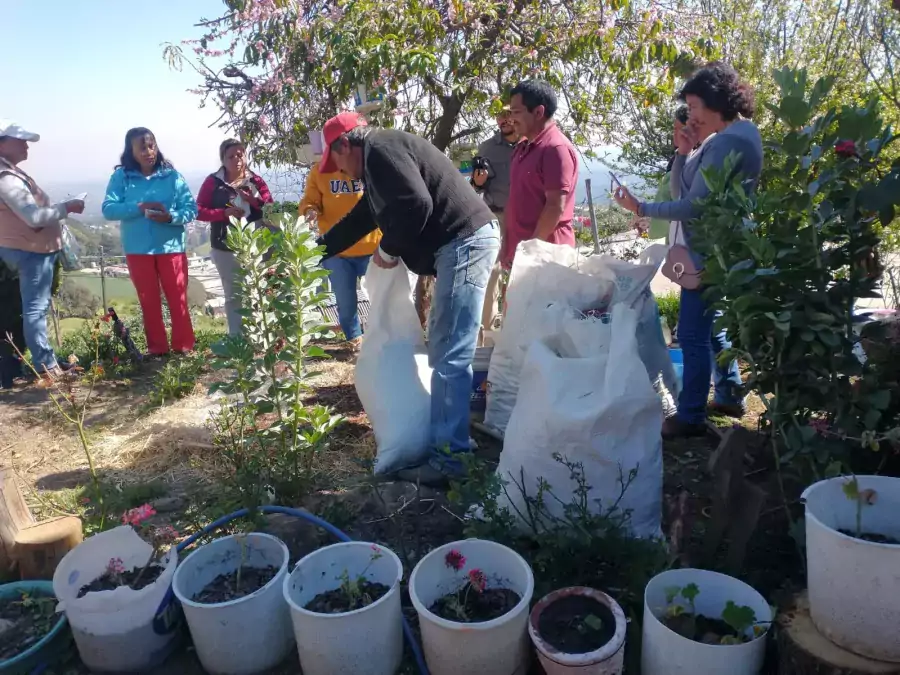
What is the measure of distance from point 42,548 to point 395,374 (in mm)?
1375

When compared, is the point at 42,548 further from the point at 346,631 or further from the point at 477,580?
the point at 477,580

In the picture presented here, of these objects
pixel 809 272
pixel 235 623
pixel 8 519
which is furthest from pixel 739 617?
pixel 8 519

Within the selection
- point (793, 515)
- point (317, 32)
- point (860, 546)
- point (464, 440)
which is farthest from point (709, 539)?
point (317, 32)

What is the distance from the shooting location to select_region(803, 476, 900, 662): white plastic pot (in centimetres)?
121

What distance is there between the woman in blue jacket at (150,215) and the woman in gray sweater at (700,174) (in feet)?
10.1

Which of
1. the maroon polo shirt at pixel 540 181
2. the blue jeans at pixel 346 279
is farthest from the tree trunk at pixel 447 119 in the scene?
the maroon polo shirt at pixel 540 181

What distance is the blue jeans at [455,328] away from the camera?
2570 mm

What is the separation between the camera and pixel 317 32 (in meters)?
3.63

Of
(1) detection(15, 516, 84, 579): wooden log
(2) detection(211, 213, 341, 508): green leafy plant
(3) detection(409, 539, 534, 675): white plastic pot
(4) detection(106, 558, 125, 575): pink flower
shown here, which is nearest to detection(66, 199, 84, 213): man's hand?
(2) detection(211, 213, 341, 508): green leafy plant

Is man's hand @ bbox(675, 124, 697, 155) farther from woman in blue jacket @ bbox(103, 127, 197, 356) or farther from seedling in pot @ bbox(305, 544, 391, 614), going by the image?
woman in blue jacket @ bbox(103, 127, 197, 356)

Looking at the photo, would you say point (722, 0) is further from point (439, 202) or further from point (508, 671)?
point (508, 671)

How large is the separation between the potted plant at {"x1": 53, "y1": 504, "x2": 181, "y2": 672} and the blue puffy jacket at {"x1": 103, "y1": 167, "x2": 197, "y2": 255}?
2.97m

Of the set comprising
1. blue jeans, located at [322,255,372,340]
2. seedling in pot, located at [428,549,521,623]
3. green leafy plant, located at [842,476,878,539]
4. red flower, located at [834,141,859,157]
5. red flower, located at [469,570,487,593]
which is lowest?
seedling in pot, located at [428,549,521,623]

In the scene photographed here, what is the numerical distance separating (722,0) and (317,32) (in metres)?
6.58
